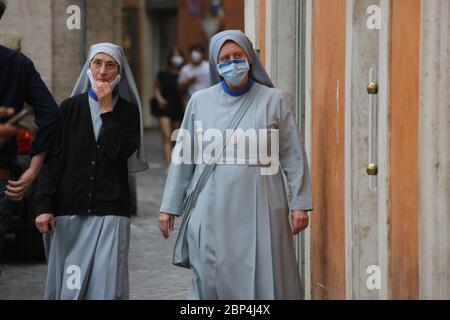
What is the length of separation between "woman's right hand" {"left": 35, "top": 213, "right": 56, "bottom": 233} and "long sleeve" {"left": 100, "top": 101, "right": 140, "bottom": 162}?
48 cm

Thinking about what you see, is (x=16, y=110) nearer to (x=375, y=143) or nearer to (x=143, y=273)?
(x=375, y=143)

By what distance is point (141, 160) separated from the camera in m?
8.89

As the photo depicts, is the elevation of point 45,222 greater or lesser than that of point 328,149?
lesser

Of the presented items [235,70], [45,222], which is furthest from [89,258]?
[235,70]

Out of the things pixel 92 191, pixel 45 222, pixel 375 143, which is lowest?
pixel 45 222

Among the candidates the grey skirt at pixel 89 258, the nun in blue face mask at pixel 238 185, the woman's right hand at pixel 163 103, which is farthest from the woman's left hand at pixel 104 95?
the woman's right hand at pixel 163 103

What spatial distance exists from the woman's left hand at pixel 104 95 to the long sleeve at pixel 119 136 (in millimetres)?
35

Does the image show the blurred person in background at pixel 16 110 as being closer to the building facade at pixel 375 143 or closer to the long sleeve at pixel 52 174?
the long sleeve at pixel 52 174

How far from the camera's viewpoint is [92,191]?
8656mm

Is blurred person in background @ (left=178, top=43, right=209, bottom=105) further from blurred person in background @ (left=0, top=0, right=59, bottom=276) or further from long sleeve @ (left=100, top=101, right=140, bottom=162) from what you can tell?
blurred person in background @ (left=0, top=0, right=59, bottom=276)

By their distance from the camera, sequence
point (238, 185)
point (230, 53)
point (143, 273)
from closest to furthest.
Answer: point (238, 185) < point (230, 53) < point (143, 273)

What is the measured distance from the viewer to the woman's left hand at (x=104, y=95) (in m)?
8.66

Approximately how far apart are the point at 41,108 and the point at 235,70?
3.69ft

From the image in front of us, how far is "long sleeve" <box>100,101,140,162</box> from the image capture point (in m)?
8.63
